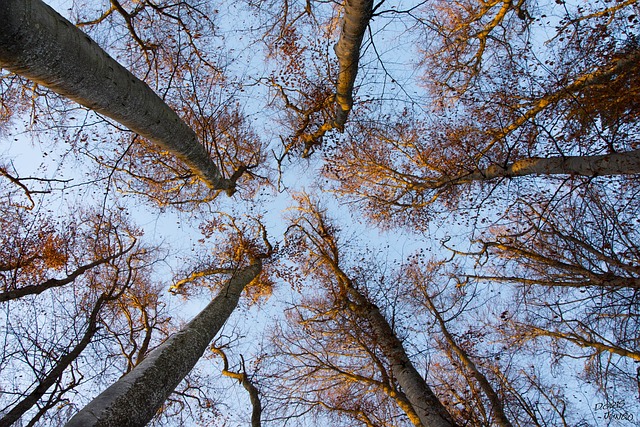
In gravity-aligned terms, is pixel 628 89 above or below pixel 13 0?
above

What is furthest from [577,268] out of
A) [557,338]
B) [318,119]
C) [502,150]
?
[318,119]

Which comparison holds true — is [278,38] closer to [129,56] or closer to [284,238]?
[129,56]

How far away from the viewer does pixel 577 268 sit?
482 cm

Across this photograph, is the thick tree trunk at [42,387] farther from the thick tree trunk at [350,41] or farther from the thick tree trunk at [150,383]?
the thick tree trunk at [350,41]

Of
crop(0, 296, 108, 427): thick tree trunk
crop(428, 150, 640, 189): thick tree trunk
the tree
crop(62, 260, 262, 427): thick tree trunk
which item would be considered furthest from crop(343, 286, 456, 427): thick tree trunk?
crop(0, 296, 108, 427): thick tree trunk

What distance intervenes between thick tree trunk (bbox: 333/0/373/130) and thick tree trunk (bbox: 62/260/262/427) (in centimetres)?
405

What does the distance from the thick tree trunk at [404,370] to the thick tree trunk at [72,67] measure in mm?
4739

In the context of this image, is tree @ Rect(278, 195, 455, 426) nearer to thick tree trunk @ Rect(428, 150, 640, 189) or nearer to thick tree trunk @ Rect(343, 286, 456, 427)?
thick tree trunk @ Rect(343, 286, 456, 427)

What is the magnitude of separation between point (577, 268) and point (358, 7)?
4560 millimetres

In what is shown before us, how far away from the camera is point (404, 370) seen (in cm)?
588

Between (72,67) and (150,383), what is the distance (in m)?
2.84

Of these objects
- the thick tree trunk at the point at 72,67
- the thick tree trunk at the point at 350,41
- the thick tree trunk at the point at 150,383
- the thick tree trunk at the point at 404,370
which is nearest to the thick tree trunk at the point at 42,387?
the thick tree trunk at the point at 150,383

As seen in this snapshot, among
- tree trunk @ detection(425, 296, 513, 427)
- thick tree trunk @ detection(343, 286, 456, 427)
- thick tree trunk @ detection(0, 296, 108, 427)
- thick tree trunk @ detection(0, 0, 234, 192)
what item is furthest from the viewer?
tree trunk @ detection(425, 296, 513, 427)

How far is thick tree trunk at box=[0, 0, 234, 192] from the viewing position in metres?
1.89
